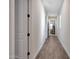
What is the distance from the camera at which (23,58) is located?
387 centimetres

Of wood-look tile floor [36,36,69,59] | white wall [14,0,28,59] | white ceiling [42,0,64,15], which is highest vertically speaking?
white ceiling [42,0,64,15]

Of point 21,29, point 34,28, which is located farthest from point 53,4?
point 21,29

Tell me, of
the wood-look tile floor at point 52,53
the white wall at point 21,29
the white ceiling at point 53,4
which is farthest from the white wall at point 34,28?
the white ceiling at point 53,4

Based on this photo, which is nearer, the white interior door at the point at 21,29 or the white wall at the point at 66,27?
the white interior door at the point at 21,29

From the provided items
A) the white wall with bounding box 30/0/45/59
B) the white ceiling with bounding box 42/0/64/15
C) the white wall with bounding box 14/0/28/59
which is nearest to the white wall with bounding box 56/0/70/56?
the white ceiling with bounding box 42/0/64/15

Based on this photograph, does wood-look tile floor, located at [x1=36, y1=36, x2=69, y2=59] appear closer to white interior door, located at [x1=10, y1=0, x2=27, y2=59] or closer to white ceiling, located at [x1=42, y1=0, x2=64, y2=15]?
white interior door, located at [x1=10, y1=0, x2=27, y2=59]

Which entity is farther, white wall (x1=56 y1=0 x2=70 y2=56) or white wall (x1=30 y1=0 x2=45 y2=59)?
white wall (x1=56 y1=0 x2=70 y2=56)

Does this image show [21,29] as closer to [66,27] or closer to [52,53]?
[66,27]

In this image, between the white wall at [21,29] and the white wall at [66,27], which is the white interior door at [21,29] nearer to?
the white wall at [21,29]

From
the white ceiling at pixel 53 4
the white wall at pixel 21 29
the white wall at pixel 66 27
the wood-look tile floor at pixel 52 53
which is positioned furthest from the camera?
the white ceiling at pixel 53 4
